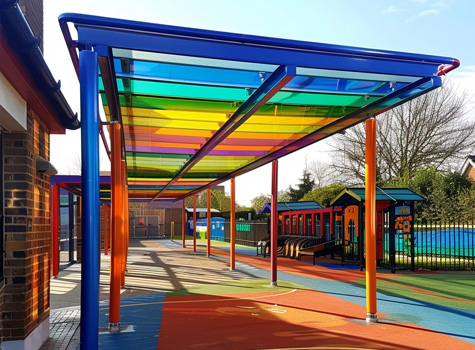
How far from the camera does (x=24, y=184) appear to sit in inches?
220

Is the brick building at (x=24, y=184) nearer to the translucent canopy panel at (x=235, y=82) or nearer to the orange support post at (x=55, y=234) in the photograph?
the translucent canopy panel at (x=235, y=82)

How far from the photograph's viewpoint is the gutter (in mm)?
3674

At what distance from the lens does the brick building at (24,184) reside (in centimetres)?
467

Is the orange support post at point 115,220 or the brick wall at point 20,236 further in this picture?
the orange support post at point 115,220

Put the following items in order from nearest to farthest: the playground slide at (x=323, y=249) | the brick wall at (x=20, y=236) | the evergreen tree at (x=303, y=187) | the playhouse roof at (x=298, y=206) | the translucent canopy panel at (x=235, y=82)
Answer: the translucent canopy panel at (x=235, y=82)
the brick wall at (x=20, y=236)
the playground slide at (x=323, y=249)
the playhouse roof at (x=298, y=206)
the evergreen tree at (x=303, y=187)

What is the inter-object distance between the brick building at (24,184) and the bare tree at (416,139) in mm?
28418

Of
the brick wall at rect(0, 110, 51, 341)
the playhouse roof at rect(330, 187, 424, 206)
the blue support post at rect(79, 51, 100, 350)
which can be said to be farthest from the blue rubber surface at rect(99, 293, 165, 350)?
the playhouse roof at rect(330, 187, 424, 206)

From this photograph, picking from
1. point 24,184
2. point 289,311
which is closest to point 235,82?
point 24,184

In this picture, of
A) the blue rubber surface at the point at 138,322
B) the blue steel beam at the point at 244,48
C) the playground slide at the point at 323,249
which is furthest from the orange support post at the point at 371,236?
the playground slide at the point at 323,249

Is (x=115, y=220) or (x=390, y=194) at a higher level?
(x=390, y=194)

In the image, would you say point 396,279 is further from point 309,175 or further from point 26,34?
point 309,175

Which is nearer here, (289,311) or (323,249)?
(289,311)

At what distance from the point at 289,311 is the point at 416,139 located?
92.0ft

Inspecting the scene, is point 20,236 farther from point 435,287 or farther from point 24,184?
point 435,287
